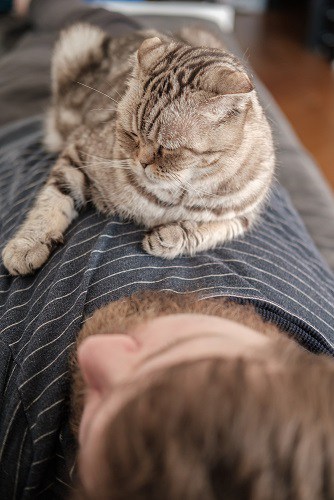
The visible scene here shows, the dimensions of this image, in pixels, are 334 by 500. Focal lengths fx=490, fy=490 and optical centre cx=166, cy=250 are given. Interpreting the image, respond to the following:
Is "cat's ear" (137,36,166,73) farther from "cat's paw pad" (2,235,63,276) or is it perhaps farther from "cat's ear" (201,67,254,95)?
"cat's paw pad" (2,235,63,276)

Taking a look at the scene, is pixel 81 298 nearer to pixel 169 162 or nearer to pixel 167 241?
pixel 167 241

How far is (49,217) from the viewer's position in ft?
3.42

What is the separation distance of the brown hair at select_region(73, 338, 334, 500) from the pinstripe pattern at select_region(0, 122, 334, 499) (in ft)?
0.92

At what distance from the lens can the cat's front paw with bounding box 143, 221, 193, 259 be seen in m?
0.92

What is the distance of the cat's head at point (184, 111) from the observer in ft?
3.07

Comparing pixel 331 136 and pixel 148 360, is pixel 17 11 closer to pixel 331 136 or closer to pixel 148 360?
pixel 331 136

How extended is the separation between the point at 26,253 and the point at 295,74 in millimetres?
3639

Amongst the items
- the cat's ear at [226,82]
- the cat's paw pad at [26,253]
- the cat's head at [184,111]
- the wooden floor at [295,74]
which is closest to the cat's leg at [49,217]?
the cat's paw pad at [26,253]

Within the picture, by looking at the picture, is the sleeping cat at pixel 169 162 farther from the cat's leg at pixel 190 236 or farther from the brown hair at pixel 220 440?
the brown hair at pixel 220 440

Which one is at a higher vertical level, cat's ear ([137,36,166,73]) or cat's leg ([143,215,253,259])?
cat's ear ([137,36,166,73])

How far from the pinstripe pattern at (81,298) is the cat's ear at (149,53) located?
353 mm

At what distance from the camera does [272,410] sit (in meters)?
0.44

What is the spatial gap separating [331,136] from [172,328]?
9.43 feet

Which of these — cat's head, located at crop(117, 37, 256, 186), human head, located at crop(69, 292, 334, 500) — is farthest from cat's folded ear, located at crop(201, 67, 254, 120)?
human head, located at crop(69, 292, 334, 500)
